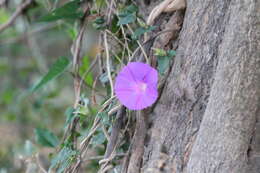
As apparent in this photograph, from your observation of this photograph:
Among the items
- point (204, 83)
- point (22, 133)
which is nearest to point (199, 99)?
point (204, 83)

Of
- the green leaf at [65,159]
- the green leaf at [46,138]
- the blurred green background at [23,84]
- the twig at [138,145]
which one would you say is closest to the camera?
the twig at [138,145]

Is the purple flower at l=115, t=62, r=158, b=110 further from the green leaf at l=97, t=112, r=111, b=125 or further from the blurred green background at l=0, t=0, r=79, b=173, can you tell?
the blurred green background at l=0, t=0, r=79, b=173

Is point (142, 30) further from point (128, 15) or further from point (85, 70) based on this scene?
point (85, 70)

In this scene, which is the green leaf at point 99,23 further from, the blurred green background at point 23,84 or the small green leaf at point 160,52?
the blurred green background at point 23,84

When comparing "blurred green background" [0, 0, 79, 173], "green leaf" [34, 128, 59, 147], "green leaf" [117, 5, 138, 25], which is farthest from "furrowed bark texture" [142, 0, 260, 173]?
"blurred green background" [0, 0, 79, 173]

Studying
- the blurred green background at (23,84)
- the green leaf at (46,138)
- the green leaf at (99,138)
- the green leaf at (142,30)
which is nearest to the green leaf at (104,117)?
the green leaf at (99,138)

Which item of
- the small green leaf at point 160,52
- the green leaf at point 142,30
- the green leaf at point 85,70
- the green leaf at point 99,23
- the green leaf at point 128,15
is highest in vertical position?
the green leaf at point 128,15

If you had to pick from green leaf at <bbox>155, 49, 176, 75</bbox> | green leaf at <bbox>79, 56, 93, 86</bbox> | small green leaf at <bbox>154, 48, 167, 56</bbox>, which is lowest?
green leaf at <bbox>79, 56, 93, 86</bbox>
